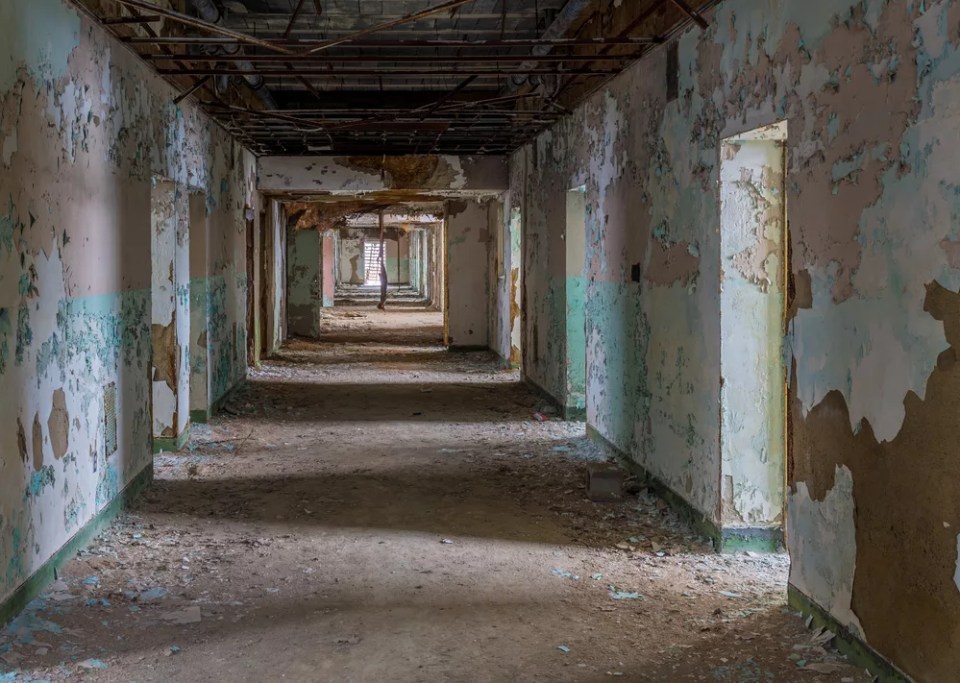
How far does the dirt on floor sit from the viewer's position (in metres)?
3.46

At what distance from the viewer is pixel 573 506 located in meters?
5.78

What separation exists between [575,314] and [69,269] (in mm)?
4957

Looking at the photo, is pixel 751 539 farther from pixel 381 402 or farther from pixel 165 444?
pixel 381 402

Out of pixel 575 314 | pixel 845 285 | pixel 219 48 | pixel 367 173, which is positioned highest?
pixel 219 48

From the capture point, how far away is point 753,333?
467 cm

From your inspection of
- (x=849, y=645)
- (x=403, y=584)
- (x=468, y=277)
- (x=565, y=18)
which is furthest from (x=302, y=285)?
(x=849, y=645)

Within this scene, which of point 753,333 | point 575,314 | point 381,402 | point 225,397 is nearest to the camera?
point 753,333

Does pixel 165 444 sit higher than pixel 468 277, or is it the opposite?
pixel 468 277

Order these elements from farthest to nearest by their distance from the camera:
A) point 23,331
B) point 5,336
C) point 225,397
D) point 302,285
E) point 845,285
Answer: point 302,285 → point 225,397 → point 23,331 → point 5,336 → point 845,285

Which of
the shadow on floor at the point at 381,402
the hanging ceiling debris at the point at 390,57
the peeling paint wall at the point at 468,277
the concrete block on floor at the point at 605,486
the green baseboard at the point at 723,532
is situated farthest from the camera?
the peeling paint wall at the point at 468,277

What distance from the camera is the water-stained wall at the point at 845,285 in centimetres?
281

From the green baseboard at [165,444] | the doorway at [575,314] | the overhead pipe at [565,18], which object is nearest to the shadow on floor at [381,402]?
the doorway at [575,314]

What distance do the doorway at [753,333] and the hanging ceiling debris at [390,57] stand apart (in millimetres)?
827

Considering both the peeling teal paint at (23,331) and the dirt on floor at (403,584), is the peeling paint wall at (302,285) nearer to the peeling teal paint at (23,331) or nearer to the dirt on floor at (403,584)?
the dirt on floor at (403,584)
